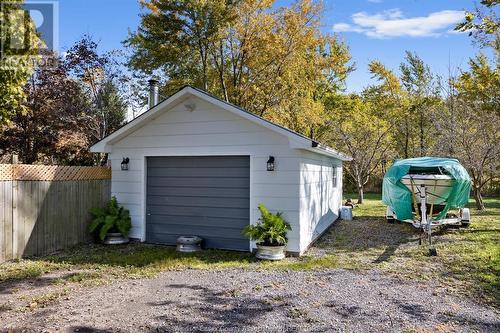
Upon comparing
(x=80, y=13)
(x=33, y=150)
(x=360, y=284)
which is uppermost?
(x=80, y=13)

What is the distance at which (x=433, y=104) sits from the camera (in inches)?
922

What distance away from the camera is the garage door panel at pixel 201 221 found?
795cm

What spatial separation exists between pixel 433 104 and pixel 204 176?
20.3m

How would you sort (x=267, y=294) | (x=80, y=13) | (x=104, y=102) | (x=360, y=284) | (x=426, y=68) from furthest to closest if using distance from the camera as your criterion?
(x=426, y=68), (x=104, y=102), (x=80, y=13), (x=360, y=284), (x=267, y=294)

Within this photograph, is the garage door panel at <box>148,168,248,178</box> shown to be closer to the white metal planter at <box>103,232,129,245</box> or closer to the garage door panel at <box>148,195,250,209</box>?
the garage door panel at <box>148,195,250,209</box>

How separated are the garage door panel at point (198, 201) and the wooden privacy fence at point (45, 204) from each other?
1429 millimetres

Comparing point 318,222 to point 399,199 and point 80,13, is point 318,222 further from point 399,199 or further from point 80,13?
point 80,13

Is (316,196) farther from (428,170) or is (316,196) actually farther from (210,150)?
(428,170)

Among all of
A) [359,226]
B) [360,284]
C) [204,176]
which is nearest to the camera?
[360,284]

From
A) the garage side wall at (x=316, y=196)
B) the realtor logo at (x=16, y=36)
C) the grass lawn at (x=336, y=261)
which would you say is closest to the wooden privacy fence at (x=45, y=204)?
the grass lawn at (x=336, y=261)

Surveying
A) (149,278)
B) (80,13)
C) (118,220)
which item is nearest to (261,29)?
(80,13)

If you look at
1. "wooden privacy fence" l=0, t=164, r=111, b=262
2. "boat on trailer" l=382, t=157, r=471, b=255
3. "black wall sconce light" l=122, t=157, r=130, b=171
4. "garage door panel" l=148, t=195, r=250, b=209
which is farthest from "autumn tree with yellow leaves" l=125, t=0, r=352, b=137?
"boat on trailer" l=382, t=157, r=471, b=255

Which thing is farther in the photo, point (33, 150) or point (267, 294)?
point (33, 150)

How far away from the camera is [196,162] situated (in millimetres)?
8359
